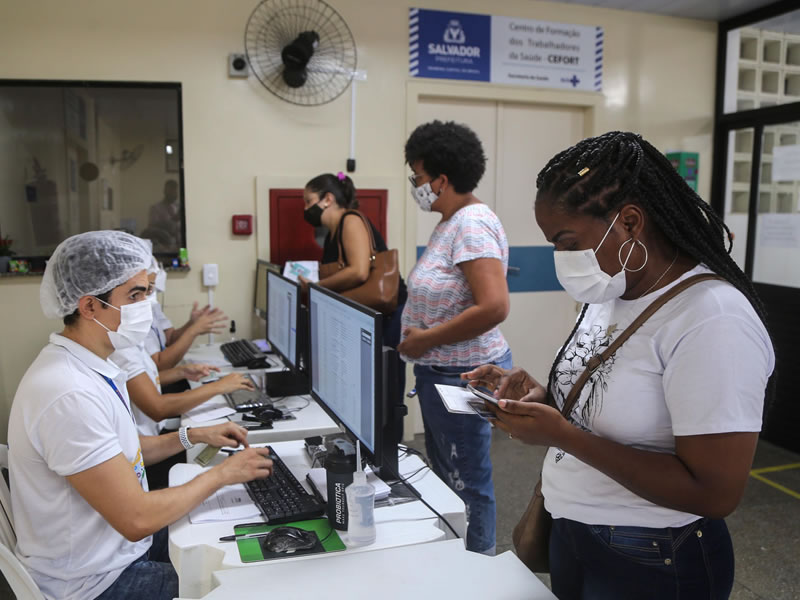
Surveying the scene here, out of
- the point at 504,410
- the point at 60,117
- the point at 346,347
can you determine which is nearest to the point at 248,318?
the point at 60,117

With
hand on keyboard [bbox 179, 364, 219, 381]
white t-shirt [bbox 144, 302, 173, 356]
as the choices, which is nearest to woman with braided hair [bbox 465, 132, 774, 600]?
hand on keyboard [bbox 179, 364, 219, 381]

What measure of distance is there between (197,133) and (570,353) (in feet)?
9.61

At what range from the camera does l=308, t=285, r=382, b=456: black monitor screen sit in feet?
4.39

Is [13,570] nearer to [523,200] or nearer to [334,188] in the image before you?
[334,188]

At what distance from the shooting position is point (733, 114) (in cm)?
430

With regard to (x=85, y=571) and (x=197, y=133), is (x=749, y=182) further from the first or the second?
(x=85, y=571)

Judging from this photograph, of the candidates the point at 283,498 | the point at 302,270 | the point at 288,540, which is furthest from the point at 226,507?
the point at 302,270

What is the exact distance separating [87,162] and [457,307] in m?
2.42

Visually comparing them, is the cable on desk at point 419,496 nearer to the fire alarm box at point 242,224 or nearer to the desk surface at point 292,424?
the desk surface at point 292,424

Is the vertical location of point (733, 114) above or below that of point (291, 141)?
above

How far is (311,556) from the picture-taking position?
123 cm

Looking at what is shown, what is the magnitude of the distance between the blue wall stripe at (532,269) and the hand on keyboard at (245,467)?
293cm

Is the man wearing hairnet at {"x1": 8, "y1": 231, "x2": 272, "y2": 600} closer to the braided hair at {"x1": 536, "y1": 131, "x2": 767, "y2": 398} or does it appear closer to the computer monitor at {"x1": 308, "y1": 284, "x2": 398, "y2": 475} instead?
the computer monitor at {"x1": 308, "y1": 284, "x2": 398, "y2": 475}

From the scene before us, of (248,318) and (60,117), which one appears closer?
(60,117)
